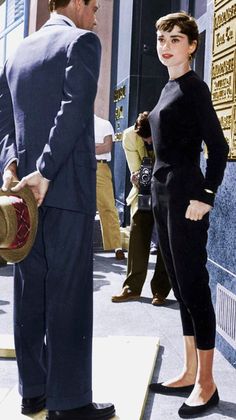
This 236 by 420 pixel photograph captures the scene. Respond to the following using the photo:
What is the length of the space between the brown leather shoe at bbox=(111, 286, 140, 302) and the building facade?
138cm

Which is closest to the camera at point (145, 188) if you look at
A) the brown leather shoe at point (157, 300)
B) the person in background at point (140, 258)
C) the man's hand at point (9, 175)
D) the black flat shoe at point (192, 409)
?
the person in background at point (140, 258)

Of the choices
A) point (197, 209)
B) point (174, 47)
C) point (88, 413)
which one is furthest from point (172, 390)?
point (174, 47)

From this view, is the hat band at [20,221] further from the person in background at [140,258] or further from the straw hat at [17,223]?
the person in background at [140,258]

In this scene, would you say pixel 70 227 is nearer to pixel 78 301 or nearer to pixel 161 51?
pixel 78 301

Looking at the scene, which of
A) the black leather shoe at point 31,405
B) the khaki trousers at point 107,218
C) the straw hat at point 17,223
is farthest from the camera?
the khaki trousers at point 107,218

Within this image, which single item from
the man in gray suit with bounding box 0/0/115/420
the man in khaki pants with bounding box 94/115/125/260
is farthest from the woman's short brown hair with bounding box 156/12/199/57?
the man in khaki pants with bounding box 94/115/125/260

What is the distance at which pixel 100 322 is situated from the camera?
14.3 feet

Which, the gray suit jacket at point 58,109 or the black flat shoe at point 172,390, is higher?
the gray suit jacket at point 58,109

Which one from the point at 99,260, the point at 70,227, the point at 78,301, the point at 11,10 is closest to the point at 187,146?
the point at 70,227

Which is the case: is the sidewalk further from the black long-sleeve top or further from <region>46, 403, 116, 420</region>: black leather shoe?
the black long-sleeve top

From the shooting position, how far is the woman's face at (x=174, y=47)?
2.72 m

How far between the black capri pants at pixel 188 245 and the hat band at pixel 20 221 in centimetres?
74

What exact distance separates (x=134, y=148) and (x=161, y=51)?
8.10ft

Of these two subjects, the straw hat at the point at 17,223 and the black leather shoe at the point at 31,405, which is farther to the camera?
the black leather shoe at the point at 31,405
